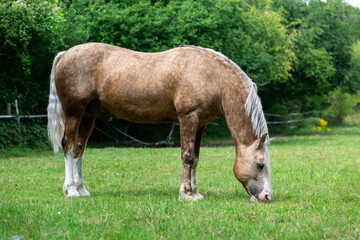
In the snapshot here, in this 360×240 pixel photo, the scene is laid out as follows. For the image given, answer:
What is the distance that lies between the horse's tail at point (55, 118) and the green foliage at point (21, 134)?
6872mm

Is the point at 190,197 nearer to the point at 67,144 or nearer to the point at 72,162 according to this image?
the point at 72,162

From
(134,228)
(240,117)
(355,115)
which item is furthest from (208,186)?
(355,115)

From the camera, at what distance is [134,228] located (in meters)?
4.32

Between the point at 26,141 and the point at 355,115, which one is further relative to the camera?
the point at 355,115

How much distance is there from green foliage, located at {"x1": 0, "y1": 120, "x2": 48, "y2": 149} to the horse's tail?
6.87 m

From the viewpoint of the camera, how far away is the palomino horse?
622cm

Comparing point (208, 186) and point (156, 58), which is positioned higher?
point (156, 58)

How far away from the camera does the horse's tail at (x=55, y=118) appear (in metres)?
6.93

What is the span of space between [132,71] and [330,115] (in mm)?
36365

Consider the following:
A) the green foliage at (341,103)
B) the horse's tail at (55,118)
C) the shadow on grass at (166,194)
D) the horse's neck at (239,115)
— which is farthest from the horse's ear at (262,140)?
the green foliage at (341,103)

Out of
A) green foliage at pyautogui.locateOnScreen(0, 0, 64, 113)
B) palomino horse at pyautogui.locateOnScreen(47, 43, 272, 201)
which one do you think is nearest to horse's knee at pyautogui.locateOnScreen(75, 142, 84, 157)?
palomino horse at pyautogui.locateOnScreen(47, 43, 272, 201)

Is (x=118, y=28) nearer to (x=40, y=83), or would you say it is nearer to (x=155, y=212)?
(x=40, y=83)

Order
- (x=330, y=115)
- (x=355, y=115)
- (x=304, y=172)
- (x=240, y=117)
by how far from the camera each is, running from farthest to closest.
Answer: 1. (x=355, y=115)
2. (x=330, y=115)
3. (x=304, y=172)
4. (x=240, y=117)

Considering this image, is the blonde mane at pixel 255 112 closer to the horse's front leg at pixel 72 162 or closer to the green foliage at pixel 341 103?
the horse's front leg at pixel 72 162
